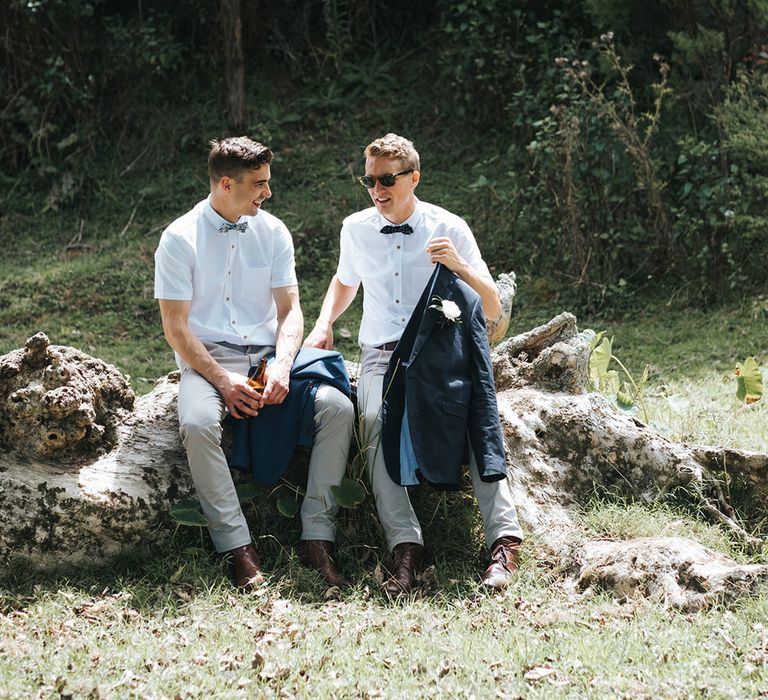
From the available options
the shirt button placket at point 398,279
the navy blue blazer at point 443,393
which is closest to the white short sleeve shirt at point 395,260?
the shirt button placket at point 398,279

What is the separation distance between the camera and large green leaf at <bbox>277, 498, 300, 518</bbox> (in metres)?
4.64

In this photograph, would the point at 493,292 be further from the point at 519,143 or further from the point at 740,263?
the point at 519,143

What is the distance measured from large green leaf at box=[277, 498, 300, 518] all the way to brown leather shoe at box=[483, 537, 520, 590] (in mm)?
852

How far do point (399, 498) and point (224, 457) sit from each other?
75 cm

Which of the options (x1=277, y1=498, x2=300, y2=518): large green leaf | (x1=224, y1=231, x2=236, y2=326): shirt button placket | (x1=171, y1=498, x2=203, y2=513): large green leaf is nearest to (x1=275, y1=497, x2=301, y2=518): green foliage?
(x1=277, y1=498, x2=300, y2=518): large green leaf

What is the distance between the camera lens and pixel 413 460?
15.1 feet

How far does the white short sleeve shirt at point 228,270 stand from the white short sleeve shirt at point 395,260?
1.15 ft

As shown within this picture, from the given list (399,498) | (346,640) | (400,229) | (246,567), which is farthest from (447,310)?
(346,640)

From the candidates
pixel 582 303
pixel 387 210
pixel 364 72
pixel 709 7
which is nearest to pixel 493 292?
pixel 387 210

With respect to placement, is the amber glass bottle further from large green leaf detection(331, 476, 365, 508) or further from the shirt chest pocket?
large green leaf detection(331, 476, 365, 508)

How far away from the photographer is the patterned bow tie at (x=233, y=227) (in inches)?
191

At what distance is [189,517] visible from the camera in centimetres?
445

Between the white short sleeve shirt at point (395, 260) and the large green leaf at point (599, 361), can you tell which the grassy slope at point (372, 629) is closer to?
the large green leaf at point (599, 361)

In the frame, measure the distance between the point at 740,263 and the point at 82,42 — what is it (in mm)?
6676
